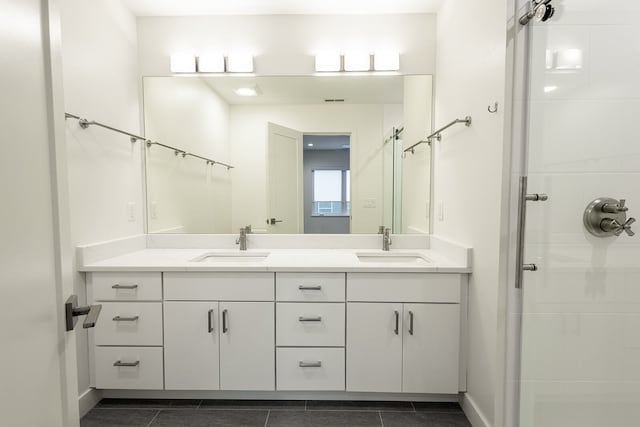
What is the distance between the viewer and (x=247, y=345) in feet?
5.79

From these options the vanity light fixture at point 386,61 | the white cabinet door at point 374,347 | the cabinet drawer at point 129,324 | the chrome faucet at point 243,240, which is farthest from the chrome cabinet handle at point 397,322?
the vanity light fixture at point 386,61

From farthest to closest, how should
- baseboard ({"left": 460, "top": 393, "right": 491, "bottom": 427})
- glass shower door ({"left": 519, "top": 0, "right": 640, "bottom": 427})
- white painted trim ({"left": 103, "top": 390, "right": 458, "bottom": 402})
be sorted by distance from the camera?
white painted trim ({"left": 103, "top": 390, "right": 458, "bottom": 402}), baseboard ({"left": 460, "top": 393, "right": 491, "bottom": 427}), glass shower door ({"left": 519, "top": 0, "right": 640, "bottom": 427})

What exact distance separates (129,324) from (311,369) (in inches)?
41.6

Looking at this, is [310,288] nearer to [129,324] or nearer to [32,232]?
[129,324]

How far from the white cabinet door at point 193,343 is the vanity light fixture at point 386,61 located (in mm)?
1882

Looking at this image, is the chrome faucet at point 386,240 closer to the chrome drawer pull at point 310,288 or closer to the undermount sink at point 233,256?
the chrome drawer pull at point 310,288

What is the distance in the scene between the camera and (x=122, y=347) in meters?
1.77

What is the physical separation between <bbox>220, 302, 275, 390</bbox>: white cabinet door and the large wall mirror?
27.9 inches

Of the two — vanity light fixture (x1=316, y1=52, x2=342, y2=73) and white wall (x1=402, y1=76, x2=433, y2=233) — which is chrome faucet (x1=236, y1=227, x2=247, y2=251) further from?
vanity light fixture (x1=316, y1=52, x2=342, y2=73)

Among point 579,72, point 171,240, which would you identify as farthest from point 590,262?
point 171,240

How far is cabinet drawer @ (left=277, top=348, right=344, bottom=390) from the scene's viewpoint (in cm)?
176

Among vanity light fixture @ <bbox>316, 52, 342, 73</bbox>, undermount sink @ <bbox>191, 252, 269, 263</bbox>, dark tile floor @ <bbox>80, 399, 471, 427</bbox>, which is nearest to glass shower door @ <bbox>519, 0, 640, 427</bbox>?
dark tile floor @ <bbox>80, 399, 471, 427</bbox>

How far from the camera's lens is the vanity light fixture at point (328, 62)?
2186mm

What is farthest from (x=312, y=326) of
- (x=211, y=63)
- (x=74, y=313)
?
(x=211, y=63)
